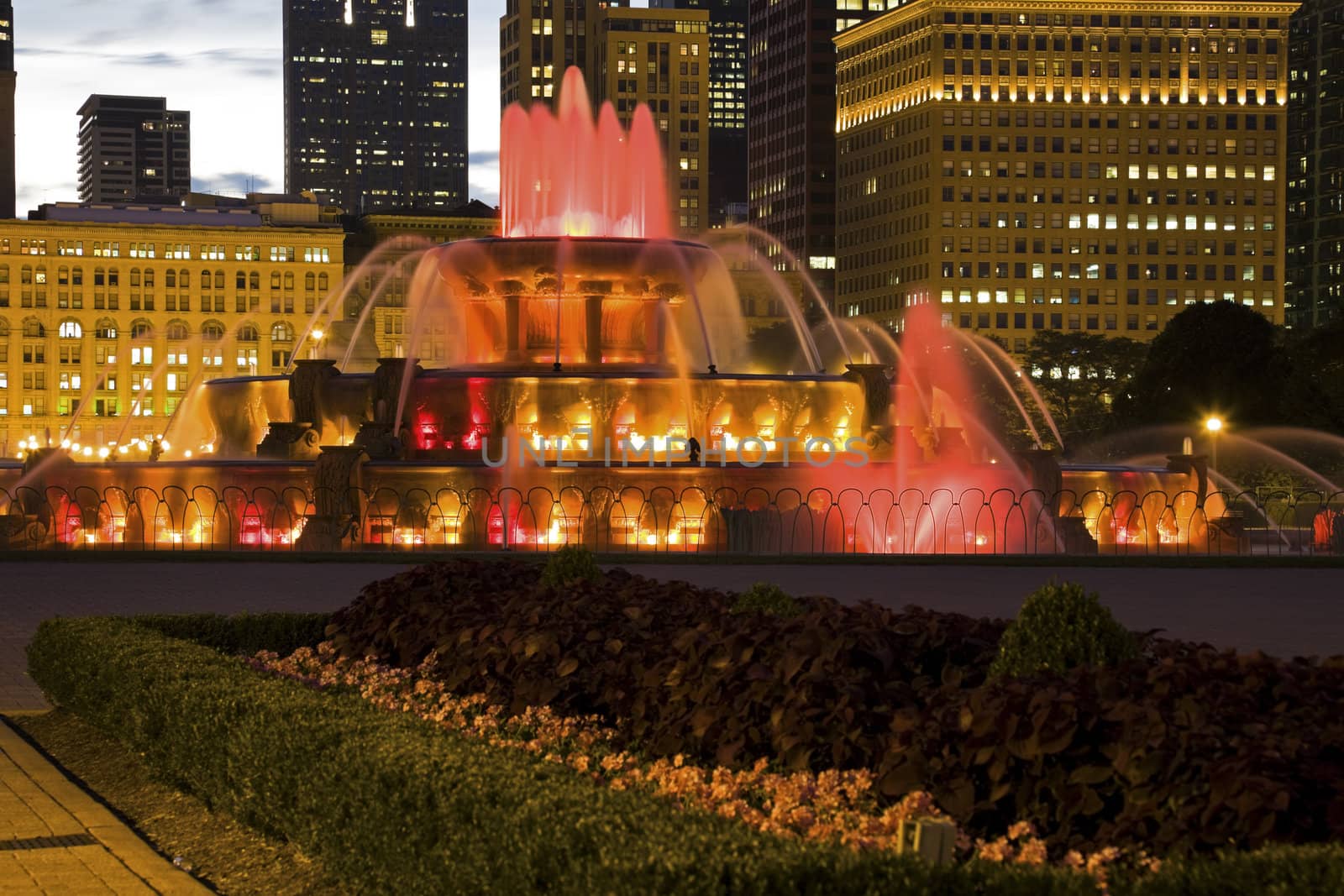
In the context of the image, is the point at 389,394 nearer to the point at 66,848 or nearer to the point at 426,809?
the point at 66,848

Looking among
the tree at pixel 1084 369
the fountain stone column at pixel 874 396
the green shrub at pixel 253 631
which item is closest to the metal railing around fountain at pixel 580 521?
the fountain stone column at pixel 874 396

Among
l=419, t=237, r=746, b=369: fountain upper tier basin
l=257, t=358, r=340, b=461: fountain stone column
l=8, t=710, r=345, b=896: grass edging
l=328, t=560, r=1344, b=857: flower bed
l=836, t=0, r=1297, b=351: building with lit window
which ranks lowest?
l=8, t=710, r=345, b=896: grass edging

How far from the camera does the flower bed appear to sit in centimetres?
690

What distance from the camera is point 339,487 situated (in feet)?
96.4

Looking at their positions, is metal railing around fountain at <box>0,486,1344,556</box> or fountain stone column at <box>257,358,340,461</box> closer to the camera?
metal railing around fountain at <box>0,486,1344,556</box>

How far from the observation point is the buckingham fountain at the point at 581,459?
29734mm

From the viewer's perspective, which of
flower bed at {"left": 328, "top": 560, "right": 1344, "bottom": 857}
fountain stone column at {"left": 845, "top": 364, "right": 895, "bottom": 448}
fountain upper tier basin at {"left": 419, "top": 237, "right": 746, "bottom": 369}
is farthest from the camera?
Result: fountain upper tier basin at {"left": 419, "top": 237, "right": 746, "bottom": 369}

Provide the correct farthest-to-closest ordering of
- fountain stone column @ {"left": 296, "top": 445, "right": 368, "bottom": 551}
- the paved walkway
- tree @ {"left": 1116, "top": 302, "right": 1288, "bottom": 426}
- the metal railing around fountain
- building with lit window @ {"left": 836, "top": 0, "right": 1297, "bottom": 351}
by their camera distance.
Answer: building with lit window @ {"left": 836, "top": 0, "right": 1297, "bottom": 351}
tree @ {"left": 1116, "top": 302, "right": 1288, "bottom": 426}
the metal railing around fountain
fountain stone column @ {"left": 296, "top": 445, "right": 368, "bottom": 551}
the paved walkway

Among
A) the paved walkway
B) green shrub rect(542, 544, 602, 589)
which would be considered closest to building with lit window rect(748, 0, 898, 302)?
green shrub rect(542, 544, 602, 589)

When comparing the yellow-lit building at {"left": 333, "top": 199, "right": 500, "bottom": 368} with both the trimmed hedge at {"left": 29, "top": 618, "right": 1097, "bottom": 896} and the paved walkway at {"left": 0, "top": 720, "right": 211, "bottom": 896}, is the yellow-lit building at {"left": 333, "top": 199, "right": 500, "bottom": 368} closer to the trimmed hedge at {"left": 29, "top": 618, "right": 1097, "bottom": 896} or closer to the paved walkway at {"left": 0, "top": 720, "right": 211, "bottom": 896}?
the trimmed hedge at {"left": 29, "top": 618, "right": 1097, "bottom": 896}

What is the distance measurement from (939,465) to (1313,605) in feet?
36.1

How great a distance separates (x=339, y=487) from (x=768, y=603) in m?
19.0

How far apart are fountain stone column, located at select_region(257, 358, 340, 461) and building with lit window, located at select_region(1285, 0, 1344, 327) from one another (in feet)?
479

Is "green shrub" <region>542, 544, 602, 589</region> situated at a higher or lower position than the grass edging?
higher
